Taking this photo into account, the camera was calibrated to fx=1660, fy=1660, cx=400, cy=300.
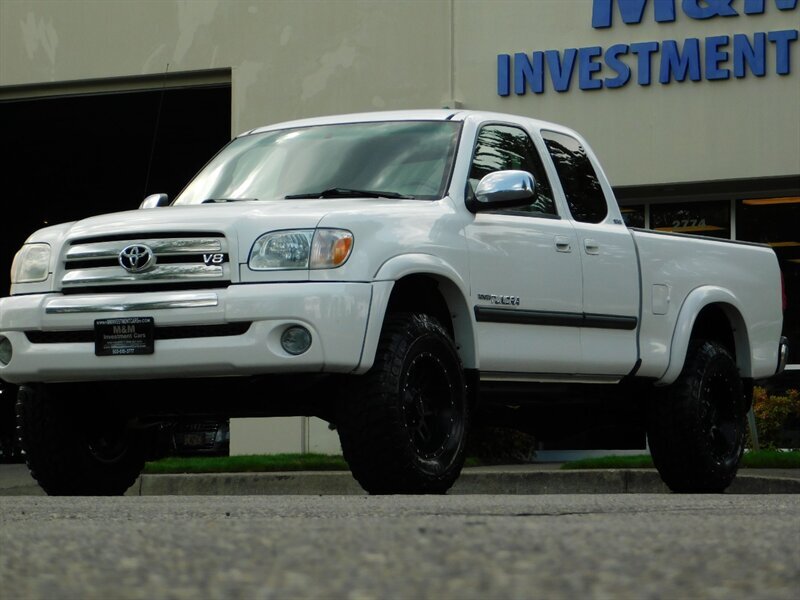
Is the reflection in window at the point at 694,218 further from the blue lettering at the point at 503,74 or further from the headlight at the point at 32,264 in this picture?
the headlight at the point at 32,264

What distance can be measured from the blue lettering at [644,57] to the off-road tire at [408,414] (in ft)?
32.4

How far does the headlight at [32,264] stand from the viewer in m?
8.02

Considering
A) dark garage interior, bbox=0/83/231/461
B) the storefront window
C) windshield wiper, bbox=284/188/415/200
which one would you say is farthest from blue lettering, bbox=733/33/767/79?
windshield wiper, bbox=284/188/415/200

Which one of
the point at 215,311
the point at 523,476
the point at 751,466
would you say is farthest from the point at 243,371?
the point at 751,466

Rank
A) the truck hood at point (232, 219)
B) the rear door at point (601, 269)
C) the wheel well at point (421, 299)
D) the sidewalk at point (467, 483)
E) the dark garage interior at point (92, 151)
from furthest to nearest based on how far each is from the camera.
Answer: the dark garage interior at point (92, 151), the sidewalk at point (467, 483), the rear door at point (601, 269), the wheel well at point (421, 299), the truck hood at point (232, 219)

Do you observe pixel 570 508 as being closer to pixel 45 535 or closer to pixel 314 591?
pixel 45 535

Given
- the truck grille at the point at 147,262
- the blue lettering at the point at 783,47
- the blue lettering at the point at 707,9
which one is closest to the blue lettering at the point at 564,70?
the blue lettering at the point at 707,9

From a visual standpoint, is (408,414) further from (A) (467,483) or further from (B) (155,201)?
(A) (467,483)

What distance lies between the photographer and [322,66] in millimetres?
18734

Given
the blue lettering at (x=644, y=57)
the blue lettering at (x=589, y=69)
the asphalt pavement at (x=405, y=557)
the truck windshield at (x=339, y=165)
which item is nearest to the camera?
the asphalt pavement at (x=405, y=557)

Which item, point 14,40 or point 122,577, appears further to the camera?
point 14,40

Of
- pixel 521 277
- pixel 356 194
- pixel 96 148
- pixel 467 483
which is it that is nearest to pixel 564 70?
pixel 467 483

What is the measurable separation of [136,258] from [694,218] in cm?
1124

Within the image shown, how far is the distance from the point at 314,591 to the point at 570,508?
2821 millimetres
